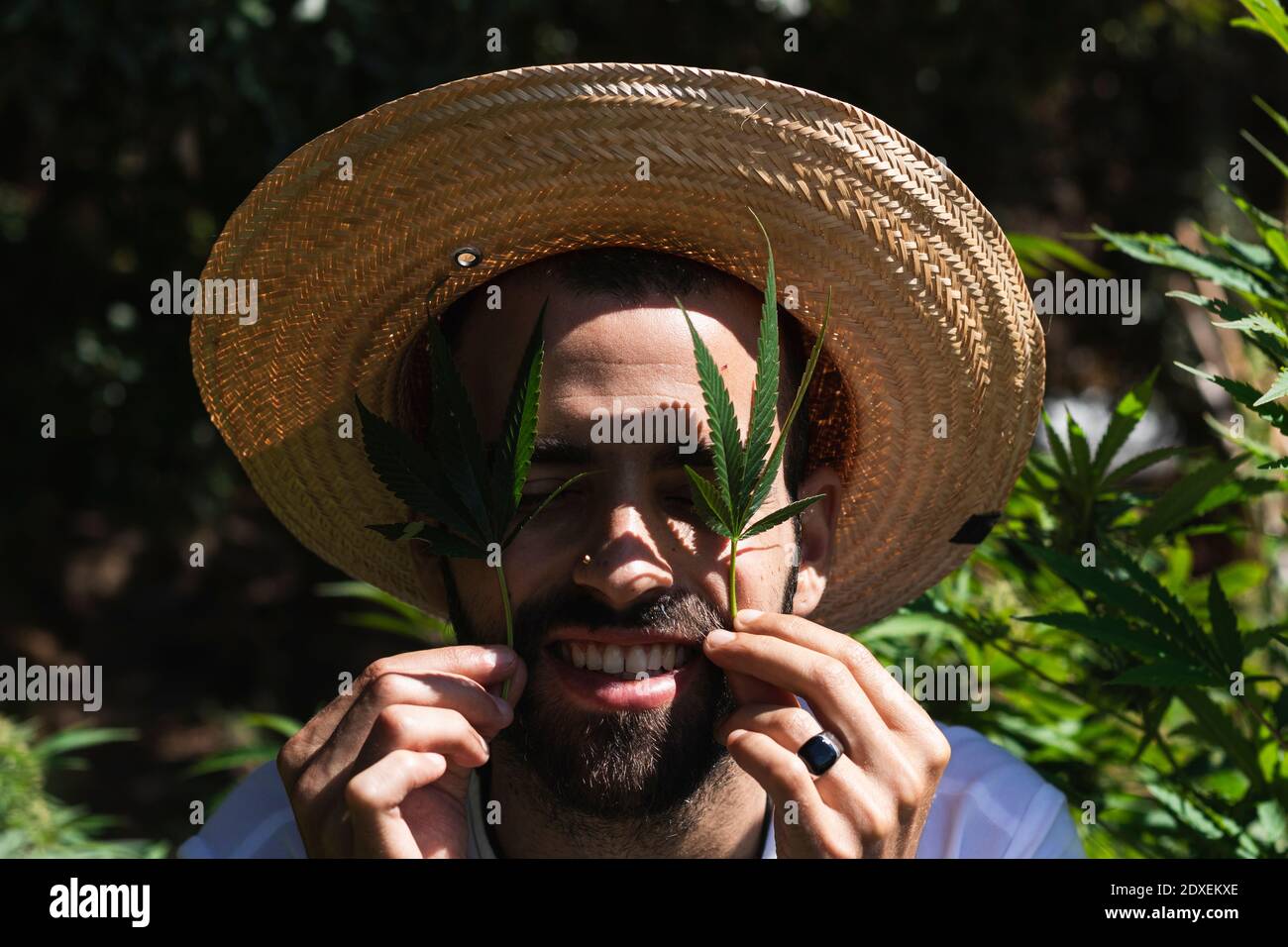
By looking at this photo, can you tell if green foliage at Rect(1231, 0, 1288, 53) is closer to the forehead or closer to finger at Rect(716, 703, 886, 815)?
the forehead

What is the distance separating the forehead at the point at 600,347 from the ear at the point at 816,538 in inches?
13.3

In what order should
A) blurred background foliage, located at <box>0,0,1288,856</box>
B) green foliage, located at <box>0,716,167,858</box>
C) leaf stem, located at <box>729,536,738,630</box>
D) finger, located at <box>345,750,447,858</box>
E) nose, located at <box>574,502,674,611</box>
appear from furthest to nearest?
1. green foliage, located at <box>0,716,167,858</box>
2. blurred background foliage, located at <box>0,0,1288,856</box>
3. nose, located at <box>574,502,674,611</box>
4. leaf stem, located at <box>729,536,738,630</box>
5. finger, located at <box>345,750,447,858</box>

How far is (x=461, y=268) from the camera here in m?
1.83

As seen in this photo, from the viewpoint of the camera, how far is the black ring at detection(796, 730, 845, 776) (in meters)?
1.43

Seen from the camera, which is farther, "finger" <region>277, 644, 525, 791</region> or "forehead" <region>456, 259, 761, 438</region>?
"forehead" <region>456, 259, 761, 438</region>

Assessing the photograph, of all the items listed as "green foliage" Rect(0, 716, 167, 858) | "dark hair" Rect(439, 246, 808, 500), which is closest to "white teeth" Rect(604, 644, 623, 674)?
"dark hair" Rect(439, 246, 808, 500)

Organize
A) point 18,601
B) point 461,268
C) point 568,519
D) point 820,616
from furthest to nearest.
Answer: point 18,601 < point 820,616 < point 461,268 < point 568,519

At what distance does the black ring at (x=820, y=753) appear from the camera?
1433 millimetres

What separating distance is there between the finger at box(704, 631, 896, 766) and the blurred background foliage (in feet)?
1.43

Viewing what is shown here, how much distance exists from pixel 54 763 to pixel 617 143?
7.99ft

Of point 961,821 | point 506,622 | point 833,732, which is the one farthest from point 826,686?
point 961,821
